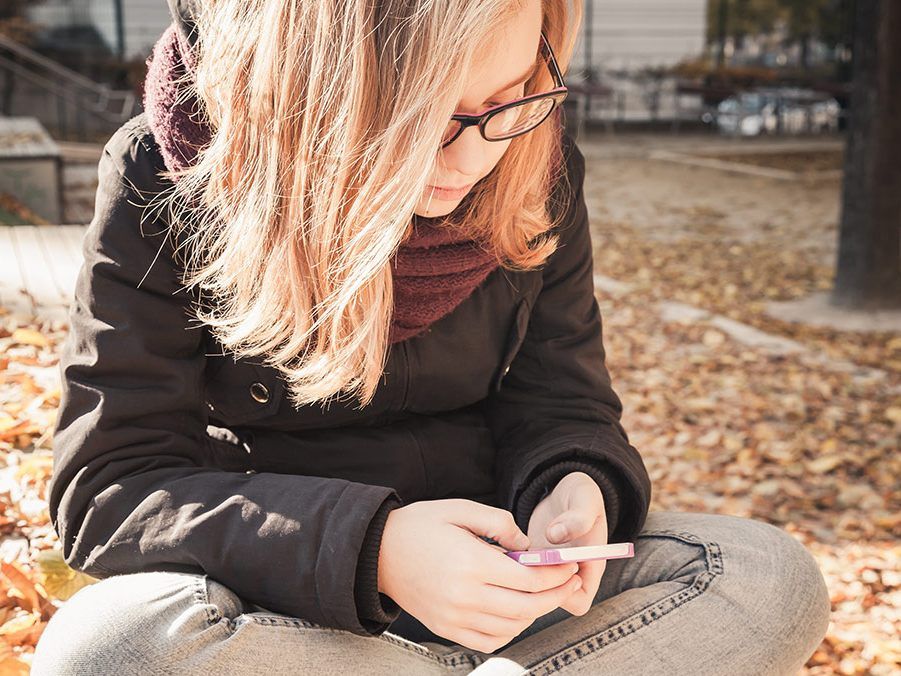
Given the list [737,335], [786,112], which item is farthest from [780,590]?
[786,112]

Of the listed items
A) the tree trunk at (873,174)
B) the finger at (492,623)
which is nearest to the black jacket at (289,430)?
the finger at (492,623)

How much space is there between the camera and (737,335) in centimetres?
545

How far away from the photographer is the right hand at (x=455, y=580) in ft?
4.45

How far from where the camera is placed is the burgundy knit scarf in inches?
59.3

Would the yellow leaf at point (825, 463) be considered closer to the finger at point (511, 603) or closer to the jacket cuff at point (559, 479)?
the jacket cuff at point (559, 479)

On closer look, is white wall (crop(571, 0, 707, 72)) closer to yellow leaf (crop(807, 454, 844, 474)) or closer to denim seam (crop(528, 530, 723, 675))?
yellow leaf (crop(807, 454, 844, 474))

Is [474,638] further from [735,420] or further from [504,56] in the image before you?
[735,420]

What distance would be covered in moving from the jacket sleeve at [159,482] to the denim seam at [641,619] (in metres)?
0.27

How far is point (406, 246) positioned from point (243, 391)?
349 millimetres

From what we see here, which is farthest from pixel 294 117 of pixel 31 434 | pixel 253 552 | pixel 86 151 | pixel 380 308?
pixel 86 151

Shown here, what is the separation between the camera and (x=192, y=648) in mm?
1328

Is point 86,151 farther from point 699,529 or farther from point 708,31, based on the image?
point 708,31

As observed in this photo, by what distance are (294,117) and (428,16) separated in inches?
8.7

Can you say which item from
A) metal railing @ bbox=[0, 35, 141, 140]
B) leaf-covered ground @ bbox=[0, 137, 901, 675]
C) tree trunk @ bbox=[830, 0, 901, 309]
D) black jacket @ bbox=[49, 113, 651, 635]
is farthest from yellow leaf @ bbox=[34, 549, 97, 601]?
metal railing @ bbox=[0, 35, 141, 140]
